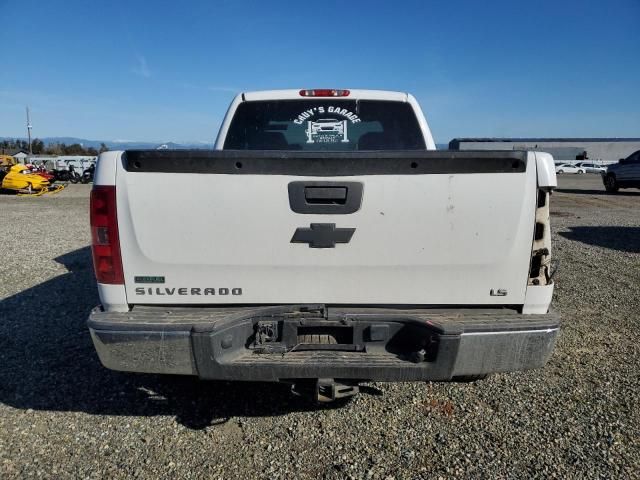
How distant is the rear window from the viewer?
13.9ft

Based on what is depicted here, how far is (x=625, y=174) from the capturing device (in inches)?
826

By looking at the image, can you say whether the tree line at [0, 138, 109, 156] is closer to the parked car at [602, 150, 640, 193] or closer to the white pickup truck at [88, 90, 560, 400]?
the parked car at [602, 150, 640, 193]

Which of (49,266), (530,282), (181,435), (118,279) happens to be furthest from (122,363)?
(49,266)

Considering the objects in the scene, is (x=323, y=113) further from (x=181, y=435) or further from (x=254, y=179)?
(x=181, y=435)

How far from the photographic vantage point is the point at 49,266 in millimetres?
7301

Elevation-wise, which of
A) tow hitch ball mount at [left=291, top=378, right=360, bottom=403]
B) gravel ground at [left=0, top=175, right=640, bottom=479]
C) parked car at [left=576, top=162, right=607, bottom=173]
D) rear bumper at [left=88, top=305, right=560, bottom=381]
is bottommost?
gravel ground at [left=0, top=175, right=640, bottom=479]

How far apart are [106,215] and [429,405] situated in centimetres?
240

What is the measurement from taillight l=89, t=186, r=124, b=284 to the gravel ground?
3.51 ft

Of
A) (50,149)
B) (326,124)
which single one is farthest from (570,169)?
(50,149)

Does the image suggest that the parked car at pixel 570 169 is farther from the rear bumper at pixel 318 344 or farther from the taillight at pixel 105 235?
the taillight at pixel 105 235

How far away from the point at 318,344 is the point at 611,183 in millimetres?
24431

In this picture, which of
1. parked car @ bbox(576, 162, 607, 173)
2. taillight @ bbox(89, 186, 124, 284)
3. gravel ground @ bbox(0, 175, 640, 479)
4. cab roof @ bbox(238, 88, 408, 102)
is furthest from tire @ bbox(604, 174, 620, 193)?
parked car @ bbox(576, 162, 607, 173)

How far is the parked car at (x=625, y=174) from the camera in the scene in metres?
20.4

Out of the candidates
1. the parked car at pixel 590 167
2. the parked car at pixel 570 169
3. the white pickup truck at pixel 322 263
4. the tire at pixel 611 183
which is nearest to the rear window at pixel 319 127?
the white pickup truck at pixel 322 263
